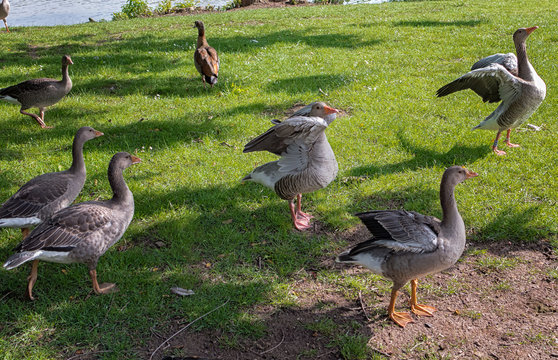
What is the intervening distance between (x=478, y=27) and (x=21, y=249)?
13.4m

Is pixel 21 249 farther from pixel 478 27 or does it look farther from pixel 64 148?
pixel 478 27

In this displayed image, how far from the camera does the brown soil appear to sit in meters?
3.76

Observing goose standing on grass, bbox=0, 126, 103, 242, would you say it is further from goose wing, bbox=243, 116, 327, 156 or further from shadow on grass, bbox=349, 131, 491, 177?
shadow on grass, bbox=349, 131, 491, 177

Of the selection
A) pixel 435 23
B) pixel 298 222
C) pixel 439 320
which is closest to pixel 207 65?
pixel 298 222

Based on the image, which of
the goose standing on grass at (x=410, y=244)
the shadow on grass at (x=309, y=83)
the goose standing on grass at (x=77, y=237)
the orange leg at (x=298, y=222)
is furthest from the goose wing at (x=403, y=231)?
the shadow on grass at (x=309, y=83)

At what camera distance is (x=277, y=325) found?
13.2ft

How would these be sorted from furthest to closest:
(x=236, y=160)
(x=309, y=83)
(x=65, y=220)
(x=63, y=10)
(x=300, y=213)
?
(x=63, y=10)
(x=309, y=83)
(x=236, y=160)
(x=300, y=213)
(x=65, y=220)

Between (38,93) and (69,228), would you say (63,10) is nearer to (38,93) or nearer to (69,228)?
(38,93)

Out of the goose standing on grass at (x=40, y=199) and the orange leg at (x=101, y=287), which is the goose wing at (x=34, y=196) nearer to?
the goose standing on grass at (x=40, y=199)

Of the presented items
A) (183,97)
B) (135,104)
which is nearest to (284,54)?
(183,97)

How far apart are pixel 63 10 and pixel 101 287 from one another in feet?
69.8

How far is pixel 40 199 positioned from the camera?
4.54 m

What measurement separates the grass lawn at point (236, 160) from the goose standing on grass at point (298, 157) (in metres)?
0.56

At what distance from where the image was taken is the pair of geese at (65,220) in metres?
3.98
